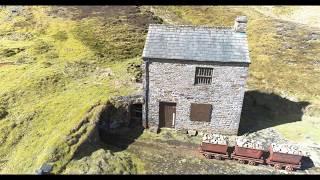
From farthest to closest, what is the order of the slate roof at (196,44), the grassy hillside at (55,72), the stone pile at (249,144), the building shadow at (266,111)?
the building shadow at (266,111), the slate roof at (196,44), the stone pile at (249,144), the grassy hillside at (55,72)

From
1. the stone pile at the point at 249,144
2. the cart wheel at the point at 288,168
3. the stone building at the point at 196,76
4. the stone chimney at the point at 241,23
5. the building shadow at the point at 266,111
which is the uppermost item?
the stone chimney at the point at 241,23

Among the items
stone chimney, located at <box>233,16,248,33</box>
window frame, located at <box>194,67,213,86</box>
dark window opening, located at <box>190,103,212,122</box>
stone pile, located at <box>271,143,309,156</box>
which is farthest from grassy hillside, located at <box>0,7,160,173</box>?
stone pile, located at <box>271,143,309,156</box>

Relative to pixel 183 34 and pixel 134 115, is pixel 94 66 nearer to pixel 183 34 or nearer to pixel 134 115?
pixel 134 115

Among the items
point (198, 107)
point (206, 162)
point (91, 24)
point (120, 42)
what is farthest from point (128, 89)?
point (91, 24)

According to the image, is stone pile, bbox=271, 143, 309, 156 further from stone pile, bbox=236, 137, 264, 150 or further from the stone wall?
the stone wall

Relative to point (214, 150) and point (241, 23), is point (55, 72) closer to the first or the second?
point (214, 150)

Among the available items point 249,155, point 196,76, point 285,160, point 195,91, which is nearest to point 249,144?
point 249,155

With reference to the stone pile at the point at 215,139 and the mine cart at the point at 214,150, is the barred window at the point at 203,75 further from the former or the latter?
the mine cart at the point at 214,150

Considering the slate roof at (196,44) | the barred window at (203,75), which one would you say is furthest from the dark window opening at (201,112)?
the slate roof at (196,44)
